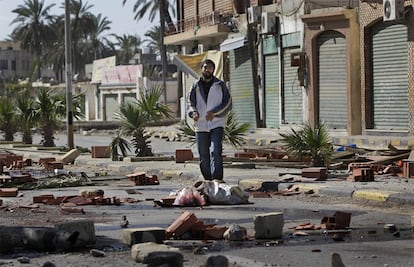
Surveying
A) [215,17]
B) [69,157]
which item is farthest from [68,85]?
[215,17]

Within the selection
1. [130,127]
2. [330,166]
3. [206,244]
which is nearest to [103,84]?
[130,127]

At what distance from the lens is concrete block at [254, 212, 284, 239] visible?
29.5ft

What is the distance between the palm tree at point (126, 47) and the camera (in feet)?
409

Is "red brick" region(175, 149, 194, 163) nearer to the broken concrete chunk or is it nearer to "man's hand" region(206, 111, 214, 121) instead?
"man's hand" region(206, 111, 214, 121)

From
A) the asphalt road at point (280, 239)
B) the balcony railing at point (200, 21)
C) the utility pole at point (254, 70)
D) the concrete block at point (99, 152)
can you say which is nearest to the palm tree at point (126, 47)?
the balcony railing at point (200, 21)

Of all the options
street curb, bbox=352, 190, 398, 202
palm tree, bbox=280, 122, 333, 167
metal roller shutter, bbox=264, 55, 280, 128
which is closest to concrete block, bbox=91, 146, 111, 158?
palm tree, bbox=280, 122, 333, 167

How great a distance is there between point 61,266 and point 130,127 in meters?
16.0

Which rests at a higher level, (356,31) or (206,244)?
(356,31)

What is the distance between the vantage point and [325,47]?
3216 centimetres

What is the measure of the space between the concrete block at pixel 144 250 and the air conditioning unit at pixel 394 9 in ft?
65.1

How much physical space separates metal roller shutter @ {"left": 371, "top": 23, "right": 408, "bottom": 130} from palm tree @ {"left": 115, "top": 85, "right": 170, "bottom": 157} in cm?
765

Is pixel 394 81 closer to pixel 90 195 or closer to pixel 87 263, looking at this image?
pixel 90 195

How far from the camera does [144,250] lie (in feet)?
25.0

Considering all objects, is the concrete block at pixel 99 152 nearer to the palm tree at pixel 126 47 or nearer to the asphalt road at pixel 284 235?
the asphalt road at pixel 284 235
